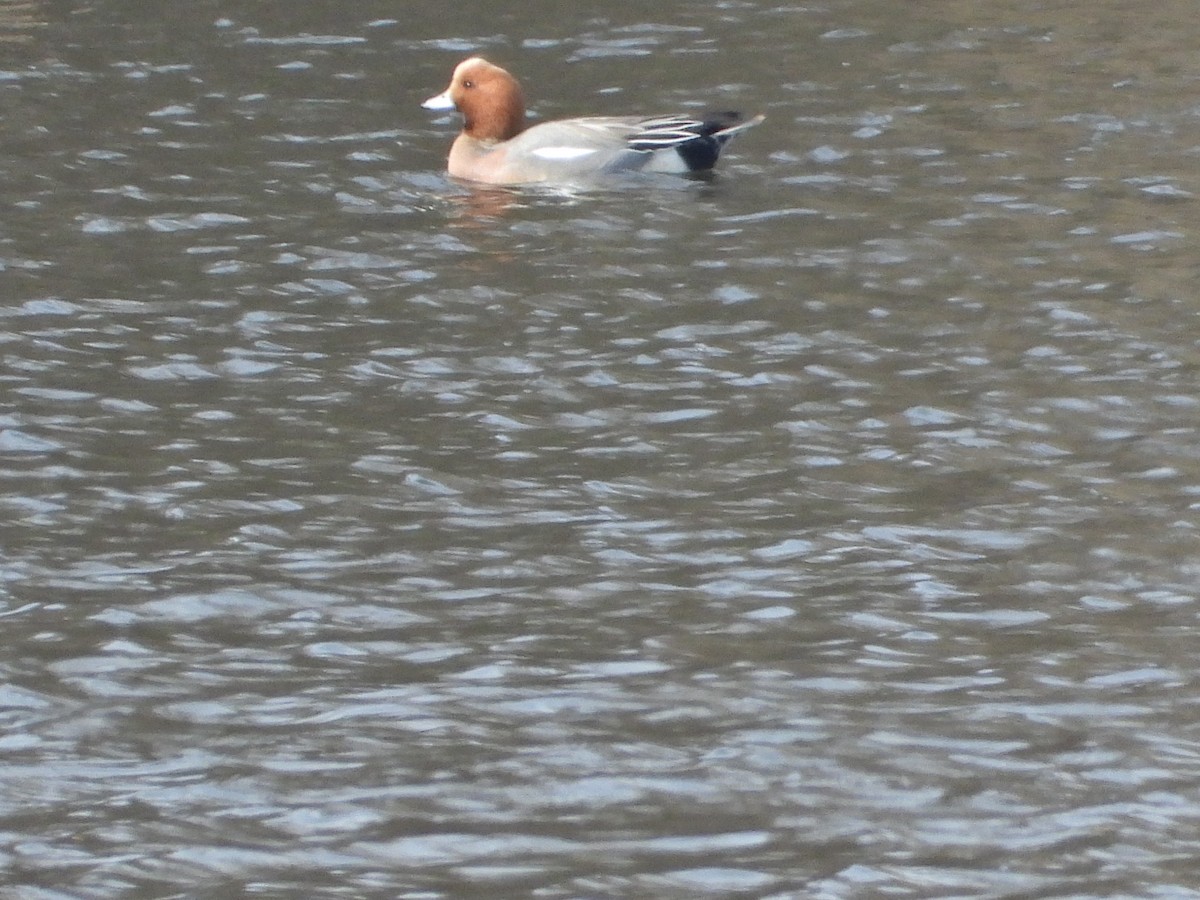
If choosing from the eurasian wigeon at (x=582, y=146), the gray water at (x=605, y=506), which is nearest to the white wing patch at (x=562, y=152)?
the eurasian wigeon at (x=582, y=146)

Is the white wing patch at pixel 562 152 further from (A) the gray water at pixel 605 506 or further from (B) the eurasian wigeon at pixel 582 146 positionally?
(A) the gray water at pixel 605 506

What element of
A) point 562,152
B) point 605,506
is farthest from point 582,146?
point 605,506

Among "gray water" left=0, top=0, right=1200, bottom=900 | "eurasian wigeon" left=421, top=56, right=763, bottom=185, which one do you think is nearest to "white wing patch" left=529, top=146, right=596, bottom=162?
"eurasian wigeon" left=421, top=56, right=763, bottom=185

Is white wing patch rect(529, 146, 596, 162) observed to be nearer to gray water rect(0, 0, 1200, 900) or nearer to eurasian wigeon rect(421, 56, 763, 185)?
eurasian wigeon rect(421, 56, 763, 185)

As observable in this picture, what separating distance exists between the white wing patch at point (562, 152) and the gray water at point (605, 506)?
1.21ft

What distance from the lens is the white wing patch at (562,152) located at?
1356cm

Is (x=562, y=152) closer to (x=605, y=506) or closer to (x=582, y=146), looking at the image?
(x=582, y=146)

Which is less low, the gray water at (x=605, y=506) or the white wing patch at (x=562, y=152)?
the white wing patch at (x=562, y=152)

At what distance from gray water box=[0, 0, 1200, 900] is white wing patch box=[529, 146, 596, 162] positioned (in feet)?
1.21

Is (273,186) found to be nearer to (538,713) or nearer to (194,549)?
(194,549)

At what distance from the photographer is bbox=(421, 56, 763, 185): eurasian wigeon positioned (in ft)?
44.3

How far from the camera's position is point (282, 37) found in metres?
17.5

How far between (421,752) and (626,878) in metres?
0.98

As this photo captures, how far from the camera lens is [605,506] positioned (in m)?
8.03
